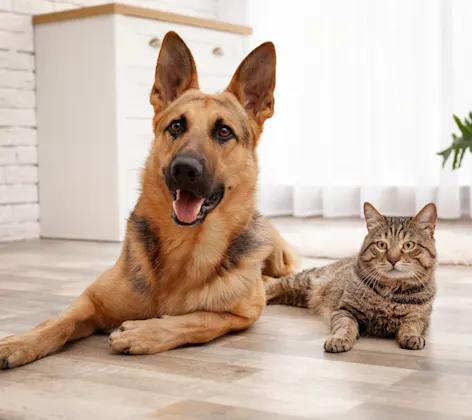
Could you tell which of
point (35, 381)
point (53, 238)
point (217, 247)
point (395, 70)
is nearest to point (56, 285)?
point (217, 247)

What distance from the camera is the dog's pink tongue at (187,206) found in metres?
2.22

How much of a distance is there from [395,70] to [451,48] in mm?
416

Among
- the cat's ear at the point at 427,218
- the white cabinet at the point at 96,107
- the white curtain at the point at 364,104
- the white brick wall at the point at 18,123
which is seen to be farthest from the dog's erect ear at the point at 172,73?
the white curtain at the point at 364,104

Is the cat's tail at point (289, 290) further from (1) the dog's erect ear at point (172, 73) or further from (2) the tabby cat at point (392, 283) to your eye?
(1) the dog's erect ear at point (172, 73)

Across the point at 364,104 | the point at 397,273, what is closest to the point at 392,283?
the point at 397,273

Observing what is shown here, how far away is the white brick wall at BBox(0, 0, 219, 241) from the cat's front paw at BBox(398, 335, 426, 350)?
3.24m

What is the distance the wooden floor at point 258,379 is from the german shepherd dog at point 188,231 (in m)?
0.07

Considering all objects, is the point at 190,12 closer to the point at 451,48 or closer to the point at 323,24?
the point at 323,24

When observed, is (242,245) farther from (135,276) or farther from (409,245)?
(409,245)

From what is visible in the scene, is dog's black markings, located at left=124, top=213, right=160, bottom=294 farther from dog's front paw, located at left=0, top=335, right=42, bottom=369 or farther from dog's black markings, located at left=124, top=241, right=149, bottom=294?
dog's front paw, located at left=0, top=335, right=42, bottom=369

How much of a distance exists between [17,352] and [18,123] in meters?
3.15

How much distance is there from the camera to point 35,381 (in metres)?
1.85

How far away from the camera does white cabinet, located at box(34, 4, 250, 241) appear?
4629 millimetres

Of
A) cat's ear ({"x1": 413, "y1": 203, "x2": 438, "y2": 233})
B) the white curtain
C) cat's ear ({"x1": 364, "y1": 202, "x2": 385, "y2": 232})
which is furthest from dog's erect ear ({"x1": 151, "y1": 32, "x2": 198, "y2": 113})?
the white curtain
